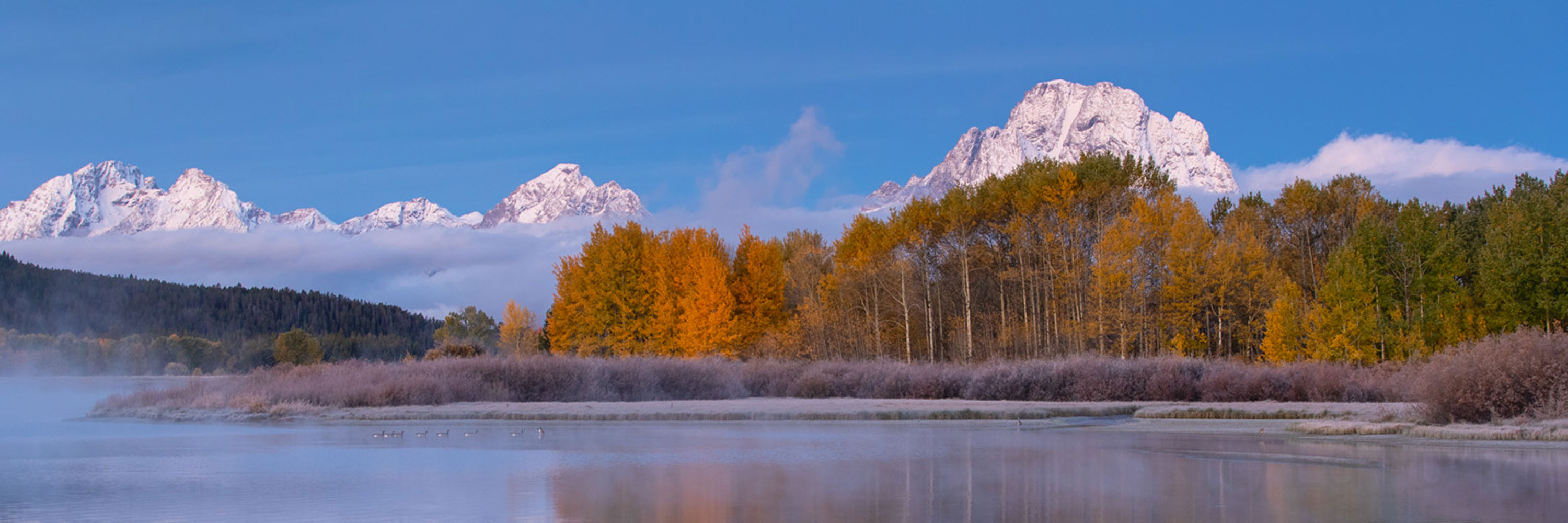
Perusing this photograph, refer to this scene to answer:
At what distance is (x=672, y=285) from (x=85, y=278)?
7336 cm

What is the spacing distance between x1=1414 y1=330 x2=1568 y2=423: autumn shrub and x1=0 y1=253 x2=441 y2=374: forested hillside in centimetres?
4588

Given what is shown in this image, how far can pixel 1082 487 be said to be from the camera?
8.73 meters

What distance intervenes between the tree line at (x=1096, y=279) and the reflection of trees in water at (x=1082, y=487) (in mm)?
24505

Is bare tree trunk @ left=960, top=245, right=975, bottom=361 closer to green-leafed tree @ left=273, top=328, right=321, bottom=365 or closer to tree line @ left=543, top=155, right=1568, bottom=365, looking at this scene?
tree line @ left=543, top=155, right=1568, bottom=365

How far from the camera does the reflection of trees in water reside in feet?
23.7

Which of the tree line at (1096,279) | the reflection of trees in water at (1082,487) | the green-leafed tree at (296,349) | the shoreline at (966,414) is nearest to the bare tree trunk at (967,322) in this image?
the tree line at (1096,279)

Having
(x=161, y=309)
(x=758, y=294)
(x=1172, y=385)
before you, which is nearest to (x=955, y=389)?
(x=1172, y=385)

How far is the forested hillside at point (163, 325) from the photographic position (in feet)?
207

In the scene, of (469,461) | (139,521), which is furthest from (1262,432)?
(139,521)

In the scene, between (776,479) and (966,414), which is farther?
(966,414)

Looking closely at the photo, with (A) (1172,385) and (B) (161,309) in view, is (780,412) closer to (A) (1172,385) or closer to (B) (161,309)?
(A) (1172,385)

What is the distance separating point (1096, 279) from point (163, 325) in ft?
291

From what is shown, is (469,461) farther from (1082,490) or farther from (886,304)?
(886,304)

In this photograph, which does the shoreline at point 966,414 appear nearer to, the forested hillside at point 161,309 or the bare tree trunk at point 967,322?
the bare tree trunk at point 967,322
